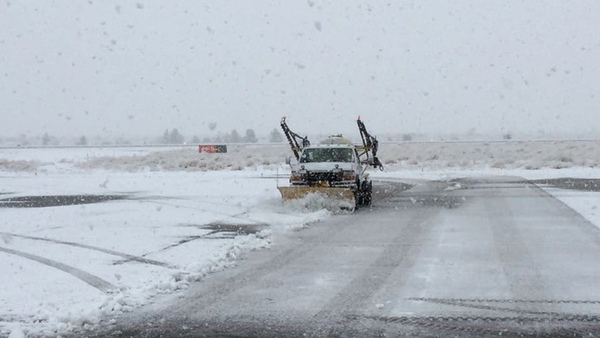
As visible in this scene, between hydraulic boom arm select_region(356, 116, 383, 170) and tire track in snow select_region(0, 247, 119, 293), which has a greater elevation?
hydraulic boom arm select_region(356, 116, 383, 170)

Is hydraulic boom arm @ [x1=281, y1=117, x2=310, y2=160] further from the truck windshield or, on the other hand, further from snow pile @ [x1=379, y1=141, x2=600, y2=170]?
snow pile @ [x1=379, y1=141, x2=600, y2=170]

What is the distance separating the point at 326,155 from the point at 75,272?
40.8ft

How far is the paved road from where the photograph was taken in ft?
23.6

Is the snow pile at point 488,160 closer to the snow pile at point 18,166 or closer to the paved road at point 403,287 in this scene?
the snow pile at point 18,166

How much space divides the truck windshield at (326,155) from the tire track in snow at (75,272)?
10.9m

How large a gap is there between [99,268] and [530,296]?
619 centimetres

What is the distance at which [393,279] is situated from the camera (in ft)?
32.1

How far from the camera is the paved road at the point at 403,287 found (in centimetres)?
720

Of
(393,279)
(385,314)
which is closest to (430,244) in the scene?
(393,279)

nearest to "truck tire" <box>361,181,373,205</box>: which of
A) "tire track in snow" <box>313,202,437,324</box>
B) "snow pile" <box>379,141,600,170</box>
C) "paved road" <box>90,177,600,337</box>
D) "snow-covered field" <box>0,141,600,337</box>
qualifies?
"snow-covered field" <box>0,141,600,337</box>

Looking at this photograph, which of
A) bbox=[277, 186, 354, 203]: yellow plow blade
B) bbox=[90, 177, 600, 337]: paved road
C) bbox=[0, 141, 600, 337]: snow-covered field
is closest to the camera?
bbox=[90, 177, 600, 337]: paved road

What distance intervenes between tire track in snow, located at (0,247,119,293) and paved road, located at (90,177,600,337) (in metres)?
1.18

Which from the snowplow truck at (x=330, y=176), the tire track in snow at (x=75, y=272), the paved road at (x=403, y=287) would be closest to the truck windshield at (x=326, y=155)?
the snowplow truck at (x=330, y=176)

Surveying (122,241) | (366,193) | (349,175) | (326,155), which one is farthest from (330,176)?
(122,241)
